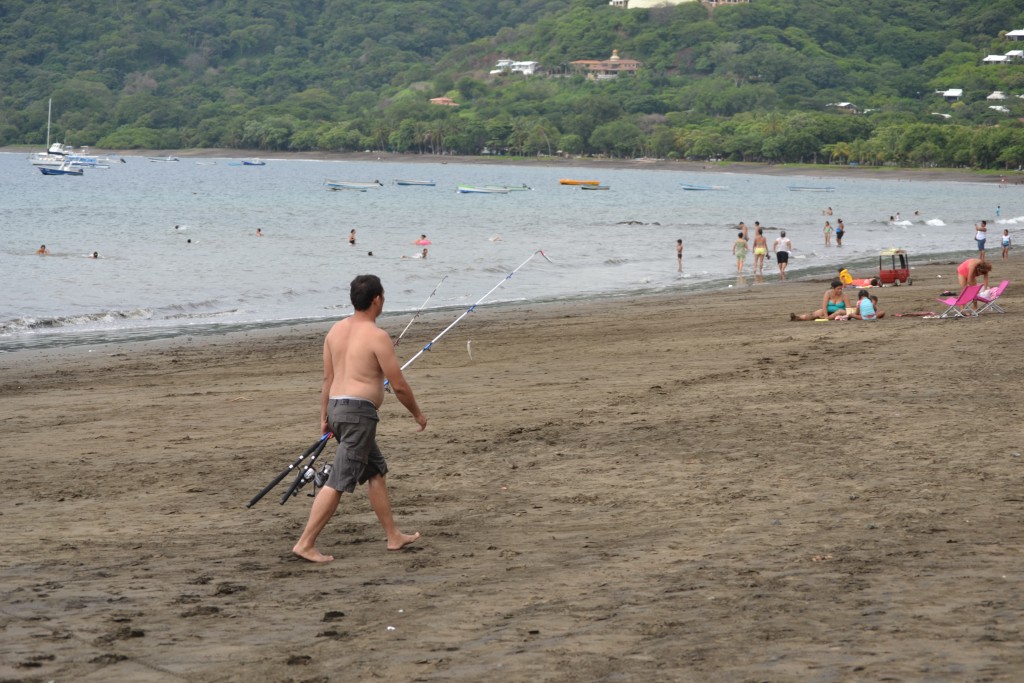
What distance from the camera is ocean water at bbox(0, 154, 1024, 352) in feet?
86.7

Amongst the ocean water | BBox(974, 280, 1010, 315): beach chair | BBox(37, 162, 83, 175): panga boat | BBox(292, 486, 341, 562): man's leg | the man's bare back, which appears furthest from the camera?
BBox(37, 162, 83, 175): panga boat

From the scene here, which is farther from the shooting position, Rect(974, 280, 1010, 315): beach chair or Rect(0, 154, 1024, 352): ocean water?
Rect(0, 154, 1024, 352): ocean water

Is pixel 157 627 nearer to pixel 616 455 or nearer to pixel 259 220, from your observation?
pixel 616 455

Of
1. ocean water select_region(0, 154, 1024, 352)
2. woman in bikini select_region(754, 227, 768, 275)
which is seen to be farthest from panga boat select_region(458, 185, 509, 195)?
woman in bikini select_region(754, 227, 768, 275)

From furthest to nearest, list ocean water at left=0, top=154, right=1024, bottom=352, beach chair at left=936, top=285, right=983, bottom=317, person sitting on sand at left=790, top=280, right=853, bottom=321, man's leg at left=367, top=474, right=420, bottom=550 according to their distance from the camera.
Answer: ocean water at left=0, top=154, right=1024, bottom=352 < person sitting on sand at left=790, top=280, right=853, bottom=321 < beach chair at left=936, top=285, right=983, bottom=317 < man's leg at left=367, top=474, right=420, bottom=550

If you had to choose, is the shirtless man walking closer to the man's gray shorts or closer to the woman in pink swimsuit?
the man's gray shorts

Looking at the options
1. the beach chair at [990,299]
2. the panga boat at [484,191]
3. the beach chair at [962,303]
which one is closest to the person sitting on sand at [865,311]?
the beach chair at [962,303]

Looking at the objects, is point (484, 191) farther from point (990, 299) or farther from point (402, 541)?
point (402, 541)

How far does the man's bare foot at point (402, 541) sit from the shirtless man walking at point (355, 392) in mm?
346

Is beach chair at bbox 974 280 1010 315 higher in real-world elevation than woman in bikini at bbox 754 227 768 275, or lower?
lower

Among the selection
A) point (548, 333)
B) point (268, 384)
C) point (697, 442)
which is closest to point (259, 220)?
point (548, 333)

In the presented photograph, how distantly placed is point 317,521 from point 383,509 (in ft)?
1.21

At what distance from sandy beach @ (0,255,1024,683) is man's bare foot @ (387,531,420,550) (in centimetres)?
5

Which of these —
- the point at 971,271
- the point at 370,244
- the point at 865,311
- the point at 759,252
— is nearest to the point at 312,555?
the point at 865,311
